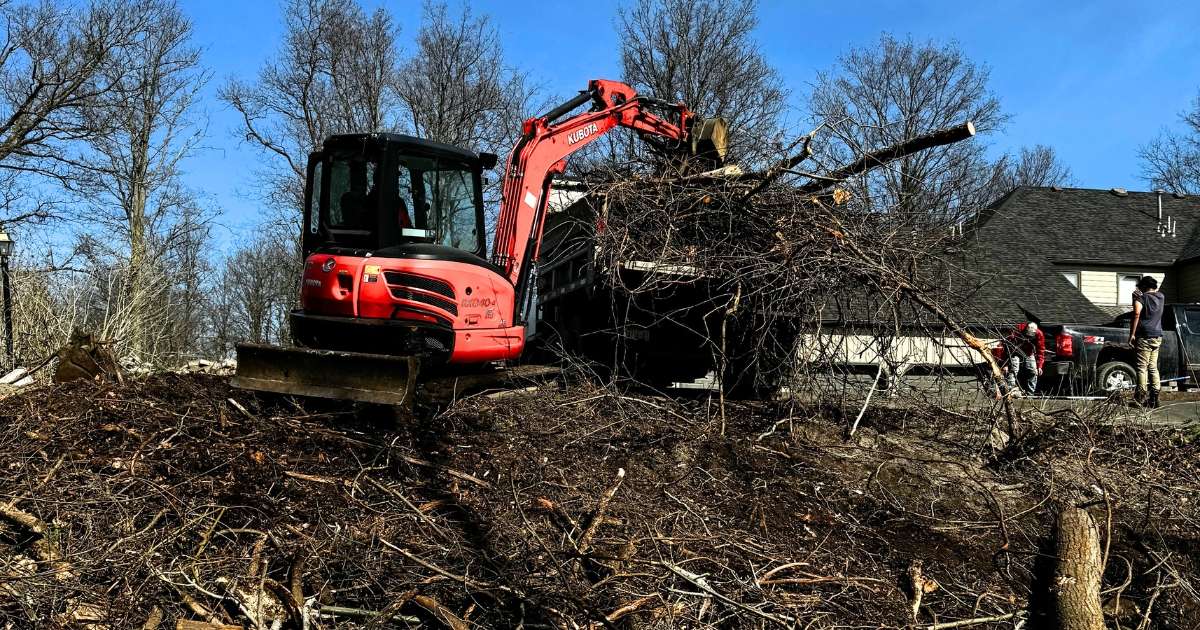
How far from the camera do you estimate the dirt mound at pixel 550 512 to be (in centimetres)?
471

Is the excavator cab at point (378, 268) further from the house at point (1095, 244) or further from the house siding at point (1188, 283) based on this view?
the house siding at point (1188, 283)

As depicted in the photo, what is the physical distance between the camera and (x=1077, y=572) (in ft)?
16.7

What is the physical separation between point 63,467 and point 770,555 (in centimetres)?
446

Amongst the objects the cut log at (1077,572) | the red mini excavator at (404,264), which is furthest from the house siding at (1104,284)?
the cut log at (1077,572)

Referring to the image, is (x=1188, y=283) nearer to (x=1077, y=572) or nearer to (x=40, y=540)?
(x=1077, y=572)

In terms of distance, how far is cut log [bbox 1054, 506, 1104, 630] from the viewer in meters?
4.78

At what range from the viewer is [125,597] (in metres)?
4.62

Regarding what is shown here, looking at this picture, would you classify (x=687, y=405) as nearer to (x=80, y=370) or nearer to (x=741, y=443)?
(x=741, y=443)

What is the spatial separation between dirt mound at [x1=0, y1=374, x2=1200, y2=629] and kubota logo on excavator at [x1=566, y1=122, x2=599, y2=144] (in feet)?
8.26

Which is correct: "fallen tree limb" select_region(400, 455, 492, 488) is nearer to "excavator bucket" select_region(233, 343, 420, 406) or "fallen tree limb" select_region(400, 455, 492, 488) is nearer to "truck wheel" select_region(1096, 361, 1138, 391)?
"excavator bucket" select_region(233, 343, 420, 406)

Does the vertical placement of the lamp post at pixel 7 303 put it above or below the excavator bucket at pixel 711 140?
below

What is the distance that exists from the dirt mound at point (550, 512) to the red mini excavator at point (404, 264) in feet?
1.35

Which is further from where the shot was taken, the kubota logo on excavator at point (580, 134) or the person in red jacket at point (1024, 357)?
the kubota logo on excavator at point (580, 134)

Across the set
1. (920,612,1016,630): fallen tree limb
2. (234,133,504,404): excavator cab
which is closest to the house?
(234,133,504,404): excavator cab
